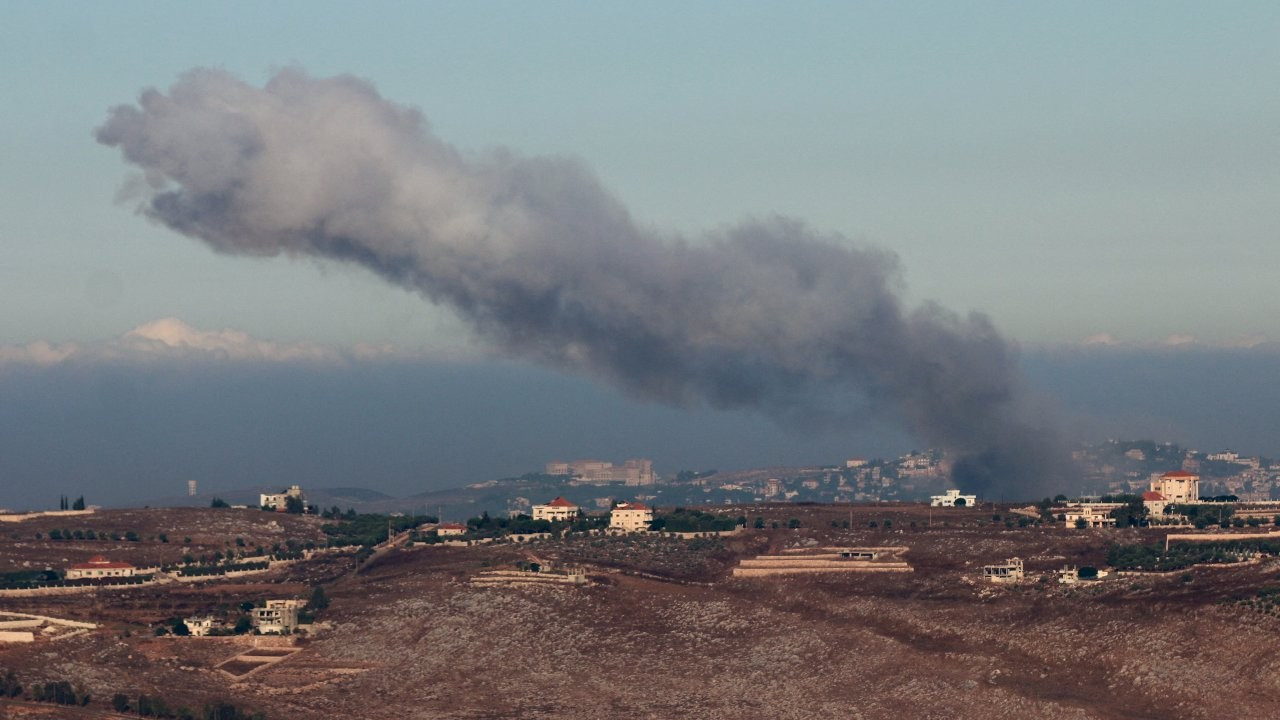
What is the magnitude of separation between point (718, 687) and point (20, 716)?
6068cm

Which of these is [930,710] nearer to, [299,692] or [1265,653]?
[1265,653]

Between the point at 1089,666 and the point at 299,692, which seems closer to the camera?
the point at 1089,666

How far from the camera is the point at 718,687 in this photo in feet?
641

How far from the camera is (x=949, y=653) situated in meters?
199

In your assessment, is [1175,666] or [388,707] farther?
[388,707]

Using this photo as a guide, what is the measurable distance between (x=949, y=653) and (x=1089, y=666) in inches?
619

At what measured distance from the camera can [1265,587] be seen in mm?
198000

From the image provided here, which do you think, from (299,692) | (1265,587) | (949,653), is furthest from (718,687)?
(1265,587)

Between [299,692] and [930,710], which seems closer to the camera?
[930,710]

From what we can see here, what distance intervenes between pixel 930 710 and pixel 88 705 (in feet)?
242

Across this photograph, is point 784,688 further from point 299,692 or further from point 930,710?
point 299,692

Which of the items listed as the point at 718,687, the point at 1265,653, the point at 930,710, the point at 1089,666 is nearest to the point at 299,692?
the point at 718,687

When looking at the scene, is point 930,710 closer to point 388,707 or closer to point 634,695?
point 634,695

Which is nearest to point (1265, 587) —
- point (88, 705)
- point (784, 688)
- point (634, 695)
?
point (784, 688)
